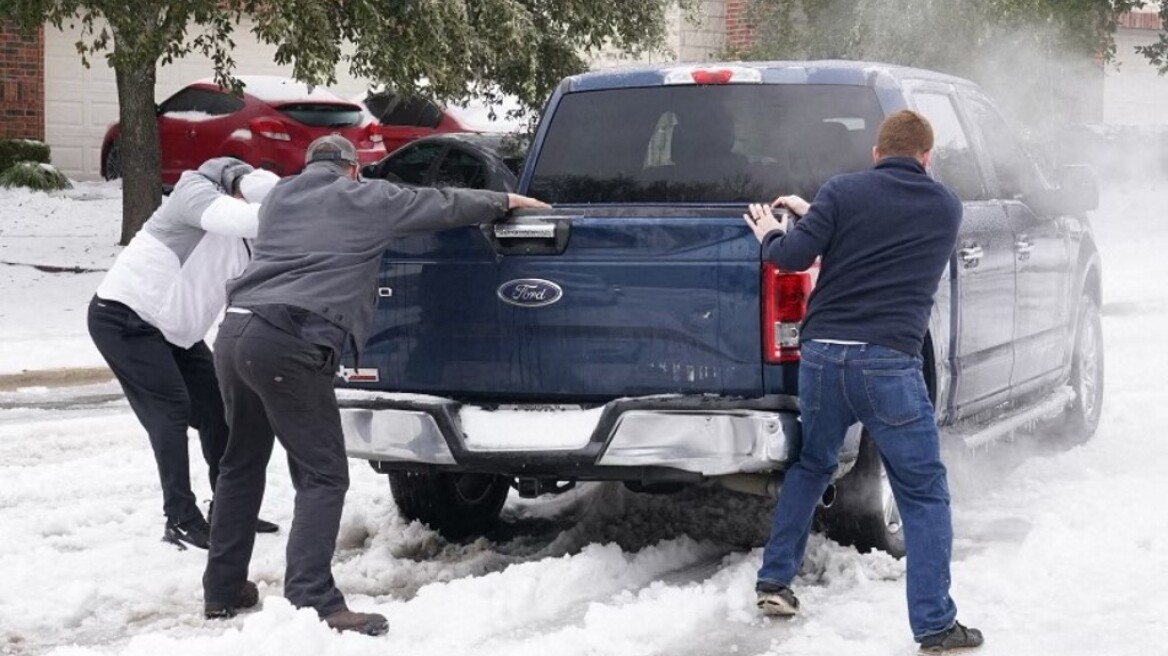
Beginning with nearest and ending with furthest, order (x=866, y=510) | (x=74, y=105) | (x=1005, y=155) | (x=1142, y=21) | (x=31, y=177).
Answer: (x=866, y=510)
(x=1005, y=155)
(x=31, y=177)
(x=74, y=105)
(x=1142, y=21)

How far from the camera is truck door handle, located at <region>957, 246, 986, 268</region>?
24.5 ft

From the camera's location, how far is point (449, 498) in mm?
7871

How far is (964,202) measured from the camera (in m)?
7.91

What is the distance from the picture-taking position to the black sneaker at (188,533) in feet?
24.7

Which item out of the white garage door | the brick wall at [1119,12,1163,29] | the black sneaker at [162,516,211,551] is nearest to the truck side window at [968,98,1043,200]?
the black sneaker at [162,516,211,551]

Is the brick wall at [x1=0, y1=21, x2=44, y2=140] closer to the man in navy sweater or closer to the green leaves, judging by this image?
the green leaves

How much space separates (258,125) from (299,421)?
1543 cm

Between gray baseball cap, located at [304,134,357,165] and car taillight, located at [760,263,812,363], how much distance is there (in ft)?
4.87

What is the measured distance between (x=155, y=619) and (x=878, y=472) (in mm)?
2650

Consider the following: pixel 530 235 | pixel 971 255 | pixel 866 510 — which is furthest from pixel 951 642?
pixel 971 255

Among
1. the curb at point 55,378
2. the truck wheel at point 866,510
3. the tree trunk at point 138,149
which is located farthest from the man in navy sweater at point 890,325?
the tree trunk at point 138,149

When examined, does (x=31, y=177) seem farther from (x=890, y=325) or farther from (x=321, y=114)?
(x=890, y=325)

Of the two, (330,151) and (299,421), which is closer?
(299,421)

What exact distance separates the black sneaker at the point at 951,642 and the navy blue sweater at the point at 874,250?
893 millimetres
